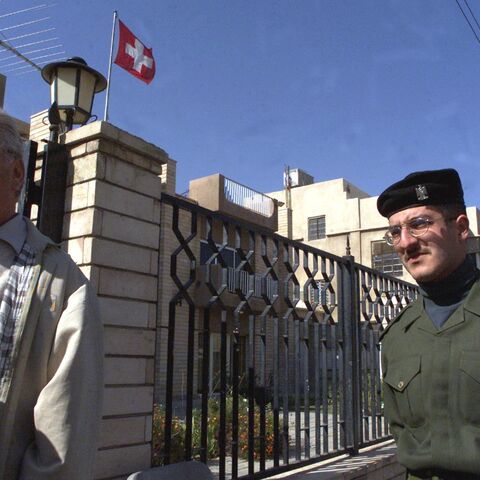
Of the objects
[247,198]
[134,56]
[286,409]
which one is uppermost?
[134,56]

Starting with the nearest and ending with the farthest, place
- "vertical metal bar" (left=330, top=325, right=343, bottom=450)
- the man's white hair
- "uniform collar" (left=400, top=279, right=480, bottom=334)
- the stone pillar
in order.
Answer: the man's white hair < "uniform collar" (left=400, top=279, right=480, bottom=334) < the stone pillar < "vertical metal bar" (left=330, top=325, right=343, bottom=450)

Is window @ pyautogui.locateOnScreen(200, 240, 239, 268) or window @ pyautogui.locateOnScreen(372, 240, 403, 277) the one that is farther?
window @ pyautogui.locateOnScreen(372, 240, 403, 277)

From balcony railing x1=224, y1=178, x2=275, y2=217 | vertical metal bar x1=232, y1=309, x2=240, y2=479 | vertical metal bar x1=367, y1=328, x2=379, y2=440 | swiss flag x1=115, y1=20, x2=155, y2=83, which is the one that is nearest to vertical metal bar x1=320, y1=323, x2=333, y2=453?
vertical metal bar x1=367, y1=328, x2=379, y2=440

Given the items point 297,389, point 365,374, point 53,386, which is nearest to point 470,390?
point 53,386

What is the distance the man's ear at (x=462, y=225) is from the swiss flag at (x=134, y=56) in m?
11.5

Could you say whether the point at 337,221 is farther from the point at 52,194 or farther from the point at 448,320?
the point at 448,320

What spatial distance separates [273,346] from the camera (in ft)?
13.1

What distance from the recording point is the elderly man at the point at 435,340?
5.81ft

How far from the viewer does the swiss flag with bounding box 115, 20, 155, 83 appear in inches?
488

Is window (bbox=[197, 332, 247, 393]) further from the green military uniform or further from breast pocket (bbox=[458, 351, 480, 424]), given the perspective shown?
breast pocket (bbox=[458, 351, 480, 424])

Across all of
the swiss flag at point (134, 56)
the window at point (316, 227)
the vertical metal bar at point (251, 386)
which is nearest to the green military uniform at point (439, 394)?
the vertical metal bar at point (251, 386)

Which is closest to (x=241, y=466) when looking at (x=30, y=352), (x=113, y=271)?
(x=113, y=271)

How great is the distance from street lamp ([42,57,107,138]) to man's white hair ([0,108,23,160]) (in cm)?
286

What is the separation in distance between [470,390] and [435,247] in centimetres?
48
